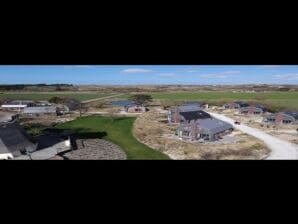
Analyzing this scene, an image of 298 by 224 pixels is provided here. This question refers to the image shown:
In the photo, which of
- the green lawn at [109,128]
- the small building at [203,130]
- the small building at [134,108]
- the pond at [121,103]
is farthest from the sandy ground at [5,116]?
the small building at [203,130]

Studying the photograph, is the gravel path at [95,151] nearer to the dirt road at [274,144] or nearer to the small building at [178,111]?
the small building at [178,111]

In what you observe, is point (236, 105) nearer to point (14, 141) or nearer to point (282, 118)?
point (282, 118)

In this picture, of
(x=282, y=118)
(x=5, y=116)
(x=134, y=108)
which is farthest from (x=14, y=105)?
(x=282, y=118)

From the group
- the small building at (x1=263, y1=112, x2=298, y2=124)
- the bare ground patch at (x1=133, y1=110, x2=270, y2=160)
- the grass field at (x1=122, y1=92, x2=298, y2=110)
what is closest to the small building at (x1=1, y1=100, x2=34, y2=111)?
the grass field at (x1=122, y1=92, x2=298, y2=110)
